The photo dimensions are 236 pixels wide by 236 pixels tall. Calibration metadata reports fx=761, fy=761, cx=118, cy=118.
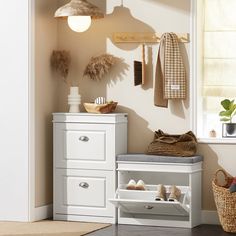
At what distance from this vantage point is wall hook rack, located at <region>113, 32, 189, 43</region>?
21.0 ft

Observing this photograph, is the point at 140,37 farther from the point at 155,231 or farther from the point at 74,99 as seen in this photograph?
the point at 155,231

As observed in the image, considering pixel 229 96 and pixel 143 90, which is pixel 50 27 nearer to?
pixel 143 90

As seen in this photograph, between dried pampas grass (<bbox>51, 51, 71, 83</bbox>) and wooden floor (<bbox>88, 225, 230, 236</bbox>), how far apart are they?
4.75ft

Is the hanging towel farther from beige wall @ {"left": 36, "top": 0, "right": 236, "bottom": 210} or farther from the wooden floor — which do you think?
the wooden floor

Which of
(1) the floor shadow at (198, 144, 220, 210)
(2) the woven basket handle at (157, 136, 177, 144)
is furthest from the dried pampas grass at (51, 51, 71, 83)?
(1) the floor shadow at (198, 144, 220, 210)

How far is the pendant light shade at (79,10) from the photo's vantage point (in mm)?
6254

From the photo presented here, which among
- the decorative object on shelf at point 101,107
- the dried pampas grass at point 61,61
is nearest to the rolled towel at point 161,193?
the decorative object on shelf at point 101,107

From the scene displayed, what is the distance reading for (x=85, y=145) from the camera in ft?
20.9

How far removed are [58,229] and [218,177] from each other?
1.40 metres

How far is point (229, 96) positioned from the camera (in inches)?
256

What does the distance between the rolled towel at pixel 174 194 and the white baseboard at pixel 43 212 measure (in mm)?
1160

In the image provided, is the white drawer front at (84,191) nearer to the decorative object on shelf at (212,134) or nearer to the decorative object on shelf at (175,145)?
the decorative object on shelf at (175,145)

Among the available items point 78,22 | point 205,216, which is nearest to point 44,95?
point 78,22

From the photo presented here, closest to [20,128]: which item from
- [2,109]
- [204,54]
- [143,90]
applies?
[2,109]
